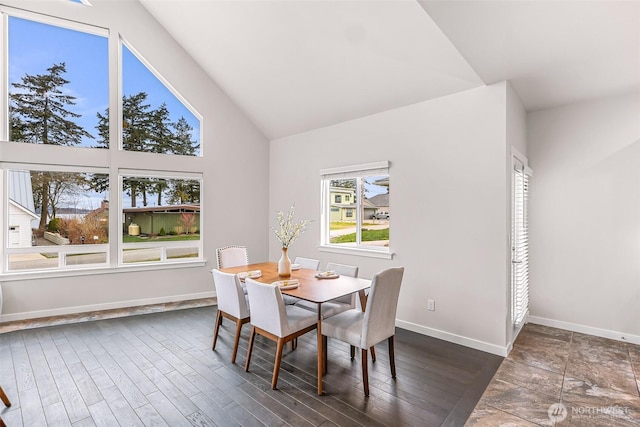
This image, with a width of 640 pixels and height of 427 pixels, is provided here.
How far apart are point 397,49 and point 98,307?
5107 mm

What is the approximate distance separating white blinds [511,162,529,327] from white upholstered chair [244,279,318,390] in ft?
7.41

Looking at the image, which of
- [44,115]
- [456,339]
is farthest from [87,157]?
[456,339]

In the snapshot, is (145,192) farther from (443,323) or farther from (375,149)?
(443,323)

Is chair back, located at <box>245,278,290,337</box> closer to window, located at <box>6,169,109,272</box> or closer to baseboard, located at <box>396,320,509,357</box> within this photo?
baseboard, located at <box>396,320,509,357</box>

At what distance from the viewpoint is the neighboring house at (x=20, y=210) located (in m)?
4.02

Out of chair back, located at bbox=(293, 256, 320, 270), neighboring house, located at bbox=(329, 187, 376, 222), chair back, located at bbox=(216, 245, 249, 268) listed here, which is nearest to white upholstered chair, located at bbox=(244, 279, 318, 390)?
chair back, located at bbox=(293, 256, 320, 270)

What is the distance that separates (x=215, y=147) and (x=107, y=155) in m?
1.55

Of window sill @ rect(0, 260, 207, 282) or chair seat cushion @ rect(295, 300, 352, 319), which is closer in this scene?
chair seat cushion @ rect(295, 300, 352, 319)

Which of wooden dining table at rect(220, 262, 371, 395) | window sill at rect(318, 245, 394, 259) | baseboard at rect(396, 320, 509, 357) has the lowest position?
baseboard at rect(396, 320, 509, 357)

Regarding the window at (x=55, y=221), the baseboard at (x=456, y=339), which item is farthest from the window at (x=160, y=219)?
the baseboard at (x=456, y=339)

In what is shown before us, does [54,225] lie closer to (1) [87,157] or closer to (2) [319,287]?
(1) [87,157]

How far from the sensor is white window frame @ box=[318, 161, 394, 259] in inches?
159

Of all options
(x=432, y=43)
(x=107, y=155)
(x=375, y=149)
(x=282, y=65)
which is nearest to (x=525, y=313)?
(x=375, y=149)

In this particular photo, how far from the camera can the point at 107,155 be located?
4477 millimetres
